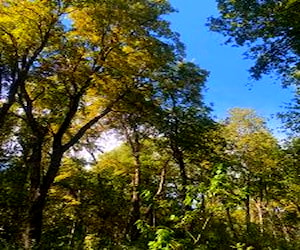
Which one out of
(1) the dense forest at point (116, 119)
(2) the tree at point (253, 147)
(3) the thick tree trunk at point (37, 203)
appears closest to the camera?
(1) the dense forest at point (116, 119)

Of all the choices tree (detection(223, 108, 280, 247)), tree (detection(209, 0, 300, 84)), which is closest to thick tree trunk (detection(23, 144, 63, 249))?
tree (detection(209, 0, 300, 84))

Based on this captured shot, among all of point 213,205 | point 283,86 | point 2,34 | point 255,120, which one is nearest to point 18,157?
point 2,34

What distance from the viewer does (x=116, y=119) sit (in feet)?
82.1

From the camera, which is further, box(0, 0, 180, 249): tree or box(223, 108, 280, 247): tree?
box(223, 108, 280, 247): tree

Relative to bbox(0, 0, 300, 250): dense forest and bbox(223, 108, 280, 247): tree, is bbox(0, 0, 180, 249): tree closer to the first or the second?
bbox(0, 0, 300, 250): dense forest

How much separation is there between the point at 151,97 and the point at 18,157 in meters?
10.7

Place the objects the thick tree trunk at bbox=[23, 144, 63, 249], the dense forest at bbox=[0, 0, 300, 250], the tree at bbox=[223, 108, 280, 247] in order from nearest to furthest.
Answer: the dense forest at bbox=[0, 0, 300, 250] → the thick tree trunk at bbox=[23, 144, 63, 249] → the tree at bbox=[223, 108, 280, 247]

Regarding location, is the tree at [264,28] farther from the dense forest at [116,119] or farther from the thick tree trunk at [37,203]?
the thick tree trunk at [37,203]

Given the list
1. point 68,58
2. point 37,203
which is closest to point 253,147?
point 68,58

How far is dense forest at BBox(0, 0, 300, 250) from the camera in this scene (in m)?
9.76

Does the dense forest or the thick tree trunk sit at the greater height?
the dense forest

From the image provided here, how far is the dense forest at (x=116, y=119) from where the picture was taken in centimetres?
976

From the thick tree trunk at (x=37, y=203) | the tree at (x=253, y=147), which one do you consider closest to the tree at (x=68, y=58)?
the thick tree trunk at (x=37, y=203)

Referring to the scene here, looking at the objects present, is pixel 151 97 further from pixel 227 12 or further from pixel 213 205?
pixel 213 205
